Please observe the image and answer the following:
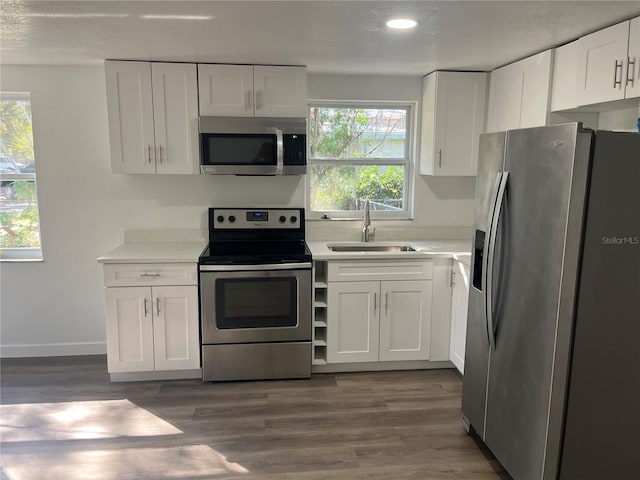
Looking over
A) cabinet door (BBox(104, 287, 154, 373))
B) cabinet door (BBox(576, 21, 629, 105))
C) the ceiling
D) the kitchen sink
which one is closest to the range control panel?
the kitchen sink

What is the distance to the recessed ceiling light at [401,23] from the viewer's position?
2.31m

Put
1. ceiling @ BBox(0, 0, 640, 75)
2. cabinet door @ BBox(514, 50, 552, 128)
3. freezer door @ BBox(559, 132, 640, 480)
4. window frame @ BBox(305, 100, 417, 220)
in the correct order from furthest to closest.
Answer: window frame @ BBox(305, 100, 417, 220) → cabinet door @ BBox(514, 50, 552, 128) → ceiling @ BBox(0, 0, 640, 75) → freezer door @ BBox(559, 132, 640, 480)

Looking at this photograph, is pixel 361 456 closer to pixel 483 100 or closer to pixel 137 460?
pixel 137 460

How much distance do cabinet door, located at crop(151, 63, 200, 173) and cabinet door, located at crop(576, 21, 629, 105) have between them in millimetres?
2379

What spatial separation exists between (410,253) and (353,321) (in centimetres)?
62

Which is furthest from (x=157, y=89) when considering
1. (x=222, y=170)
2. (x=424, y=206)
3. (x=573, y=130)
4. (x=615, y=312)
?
(x=615, y=312)

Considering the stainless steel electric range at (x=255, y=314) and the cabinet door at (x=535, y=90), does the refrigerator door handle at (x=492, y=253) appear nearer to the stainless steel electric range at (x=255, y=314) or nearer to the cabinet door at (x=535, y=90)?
the cabinet door at (x=535, y=90)

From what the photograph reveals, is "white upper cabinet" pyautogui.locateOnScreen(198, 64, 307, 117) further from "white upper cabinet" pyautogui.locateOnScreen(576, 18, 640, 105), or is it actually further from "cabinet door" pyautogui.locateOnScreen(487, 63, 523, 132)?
"white upper cabinet" pyautogui.locateOnScreen(576, 18, 640, 105)

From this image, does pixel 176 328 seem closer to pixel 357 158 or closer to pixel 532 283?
pixel 357 158

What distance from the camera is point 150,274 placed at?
128 inches

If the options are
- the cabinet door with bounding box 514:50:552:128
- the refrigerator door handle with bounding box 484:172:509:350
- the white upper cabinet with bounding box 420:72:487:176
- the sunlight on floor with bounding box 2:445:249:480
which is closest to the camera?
the refrigerator door handle with bounding box 484:172:509:350

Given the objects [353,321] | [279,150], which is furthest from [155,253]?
[353,321]

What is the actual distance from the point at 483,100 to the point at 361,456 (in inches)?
103

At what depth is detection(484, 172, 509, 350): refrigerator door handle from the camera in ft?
7.35
